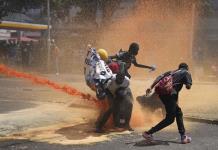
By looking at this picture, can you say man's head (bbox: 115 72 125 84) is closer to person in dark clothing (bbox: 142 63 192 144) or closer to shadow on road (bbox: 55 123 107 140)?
person in dark clothing (bbox: 142 63 192 144)

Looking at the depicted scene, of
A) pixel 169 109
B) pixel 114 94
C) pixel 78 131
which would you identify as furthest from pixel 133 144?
pixel 78 131

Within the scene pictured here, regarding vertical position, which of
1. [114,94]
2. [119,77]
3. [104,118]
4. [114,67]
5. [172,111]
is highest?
[114,67]

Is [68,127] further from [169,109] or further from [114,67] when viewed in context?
[169,109]

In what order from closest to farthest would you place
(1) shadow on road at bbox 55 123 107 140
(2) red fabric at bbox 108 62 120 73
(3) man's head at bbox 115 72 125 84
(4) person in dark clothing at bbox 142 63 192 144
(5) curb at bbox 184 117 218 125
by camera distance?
(4) person in dark clothing at bbox 142 63 192 144 < (1) shadow on road at bbox 55 123 107 140 < (3) man's head at bbox 115 72 125 84 < (2) red fabric at bbox 108 62 120 73 < (5) curb at bbox 184 117 218 125

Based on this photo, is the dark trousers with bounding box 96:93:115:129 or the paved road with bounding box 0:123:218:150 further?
the dark trousers with bounding box 96:93:115:129

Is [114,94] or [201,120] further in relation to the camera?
[201,120]

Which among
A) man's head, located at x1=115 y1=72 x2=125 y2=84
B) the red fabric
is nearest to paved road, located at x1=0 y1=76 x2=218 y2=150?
man's head, located at x1=115 y1=72 x2=125 y2=84

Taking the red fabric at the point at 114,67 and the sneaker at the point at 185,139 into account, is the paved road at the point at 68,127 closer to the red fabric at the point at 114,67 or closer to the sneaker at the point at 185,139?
the sneaker at the point at 185,139

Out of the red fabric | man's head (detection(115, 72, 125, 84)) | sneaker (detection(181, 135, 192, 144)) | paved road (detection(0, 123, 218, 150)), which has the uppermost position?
the red fabric

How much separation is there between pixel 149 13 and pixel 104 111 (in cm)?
2119

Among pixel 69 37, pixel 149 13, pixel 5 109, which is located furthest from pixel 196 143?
pixel 69 37

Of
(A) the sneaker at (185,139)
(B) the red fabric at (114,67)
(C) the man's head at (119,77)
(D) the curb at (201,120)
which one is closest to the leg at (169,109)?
(A) the sneaker at (185,139)

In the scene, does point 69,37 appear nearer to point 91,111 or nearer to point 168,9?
point 168,9

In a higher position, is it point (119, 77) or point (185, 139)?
point (119, 77)
